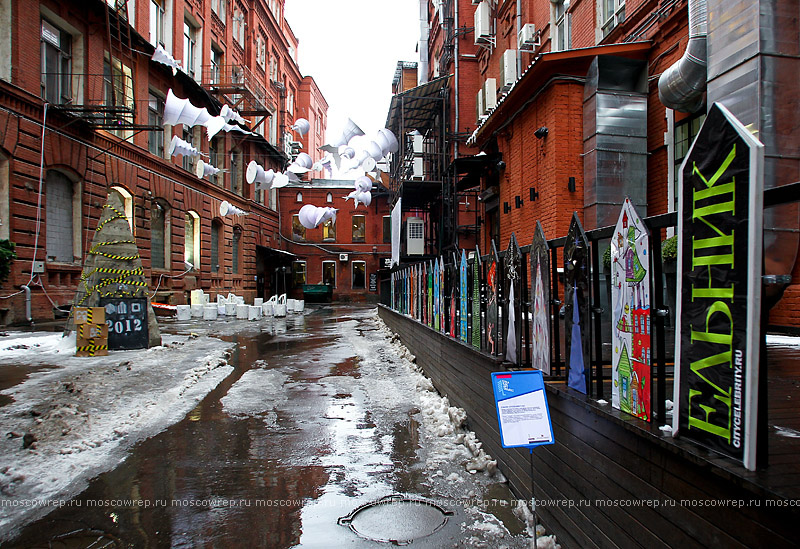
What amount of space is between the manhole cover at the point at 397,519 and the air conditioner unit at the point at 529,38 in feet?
45.1

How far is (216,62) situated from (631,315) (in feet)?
109

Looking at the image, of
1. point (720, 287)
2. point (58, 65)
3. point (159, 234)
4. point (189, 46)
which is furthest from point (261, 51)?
point (720, 287)

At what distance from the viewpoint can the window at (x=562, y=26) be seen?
12953 millimetres

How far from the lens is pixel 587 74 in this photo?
10.4m

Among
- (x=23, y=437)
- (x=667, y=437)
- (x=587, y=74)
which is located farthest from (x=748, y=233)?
(x=587, y=74)

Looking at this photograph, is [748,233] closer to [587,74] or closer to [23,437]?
[23,437]

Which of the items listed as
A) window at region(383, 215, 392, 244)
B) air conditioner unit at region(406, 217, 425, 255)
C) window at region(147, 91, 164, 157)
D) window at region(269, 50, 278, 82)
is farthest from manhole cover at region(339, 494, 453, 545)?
window at region(269, 50, 278, 82)

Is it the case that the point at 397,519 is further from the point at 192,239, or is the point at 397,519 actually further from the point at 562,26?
the point at 192,239

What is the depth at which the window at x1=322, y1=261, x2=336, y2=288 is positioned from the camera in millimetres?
43812

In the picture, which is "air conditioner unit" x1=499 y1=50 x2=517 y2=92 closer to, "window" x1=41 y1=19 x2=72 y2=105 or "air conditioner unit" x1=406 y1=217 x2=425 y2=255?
"air conditioner unit" x1=406 y1=217 x2=425 y2=255

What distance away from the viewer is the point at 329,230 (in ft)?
145

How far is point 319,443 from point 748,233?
14.4 feet

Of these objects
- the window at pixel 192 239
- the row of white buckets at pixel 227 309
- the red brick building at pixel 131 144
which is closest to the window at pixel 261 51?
the red brick building at pixel 131 144

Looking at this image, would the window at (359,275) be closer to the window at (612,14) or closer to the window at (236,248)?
the window at (236,248)
